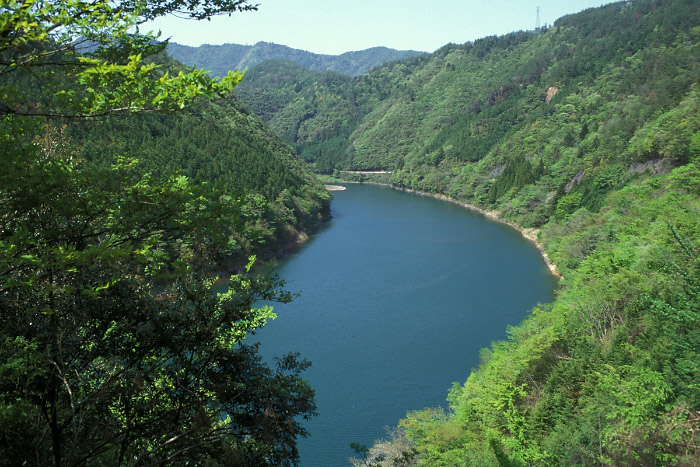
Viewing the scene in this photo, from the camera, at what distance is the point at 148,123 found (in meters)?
46.8

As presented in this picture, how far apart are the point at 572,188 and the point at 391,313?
30.3m

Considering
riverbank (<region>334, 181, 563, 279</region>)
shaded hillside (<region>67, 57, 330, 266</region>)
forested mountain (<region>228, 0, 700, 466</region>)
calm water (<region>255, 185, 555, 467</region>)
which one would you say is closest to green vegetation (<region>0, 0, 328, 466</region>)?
forested mountain (<region>228, 0, 700, 466</region>)

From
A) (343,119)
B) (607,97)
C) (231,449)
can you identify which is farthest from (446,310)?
(343,119)

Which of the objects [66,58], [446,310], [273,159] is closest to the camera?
[66,58]

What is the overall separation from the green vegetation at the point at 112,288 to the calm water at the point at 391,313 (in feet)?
36.6

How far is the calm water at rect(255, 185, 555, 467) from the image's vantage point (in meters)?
19.7

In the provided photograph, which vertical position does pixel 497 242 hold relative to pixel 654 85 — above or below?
below

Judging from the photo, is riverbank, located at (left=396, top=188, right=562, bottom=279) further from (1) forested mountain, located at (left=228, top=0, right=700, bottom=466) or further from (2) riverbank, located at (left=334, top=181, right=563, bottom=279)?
(1) forested mountain, located at (left=228, top=0, right=700, bottom=466)

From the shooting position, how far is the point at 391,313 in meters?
29.4

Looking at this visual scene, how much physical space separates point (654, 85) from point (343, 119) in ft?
286

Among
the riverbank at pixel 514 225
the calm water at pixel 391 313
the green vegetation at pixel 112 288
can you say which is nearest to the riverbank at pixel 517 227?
the riverbank at pixel 514 225

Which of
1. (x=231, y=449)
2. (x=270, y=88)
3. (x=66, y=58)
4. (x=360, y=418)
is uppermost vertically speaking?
(x=270, y=88)

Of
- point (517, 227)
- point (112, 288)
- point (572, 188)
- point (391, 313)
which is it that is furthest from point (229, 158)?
point (112, 288)

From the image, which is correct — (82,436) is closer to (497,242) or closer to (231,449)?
(231,449)
